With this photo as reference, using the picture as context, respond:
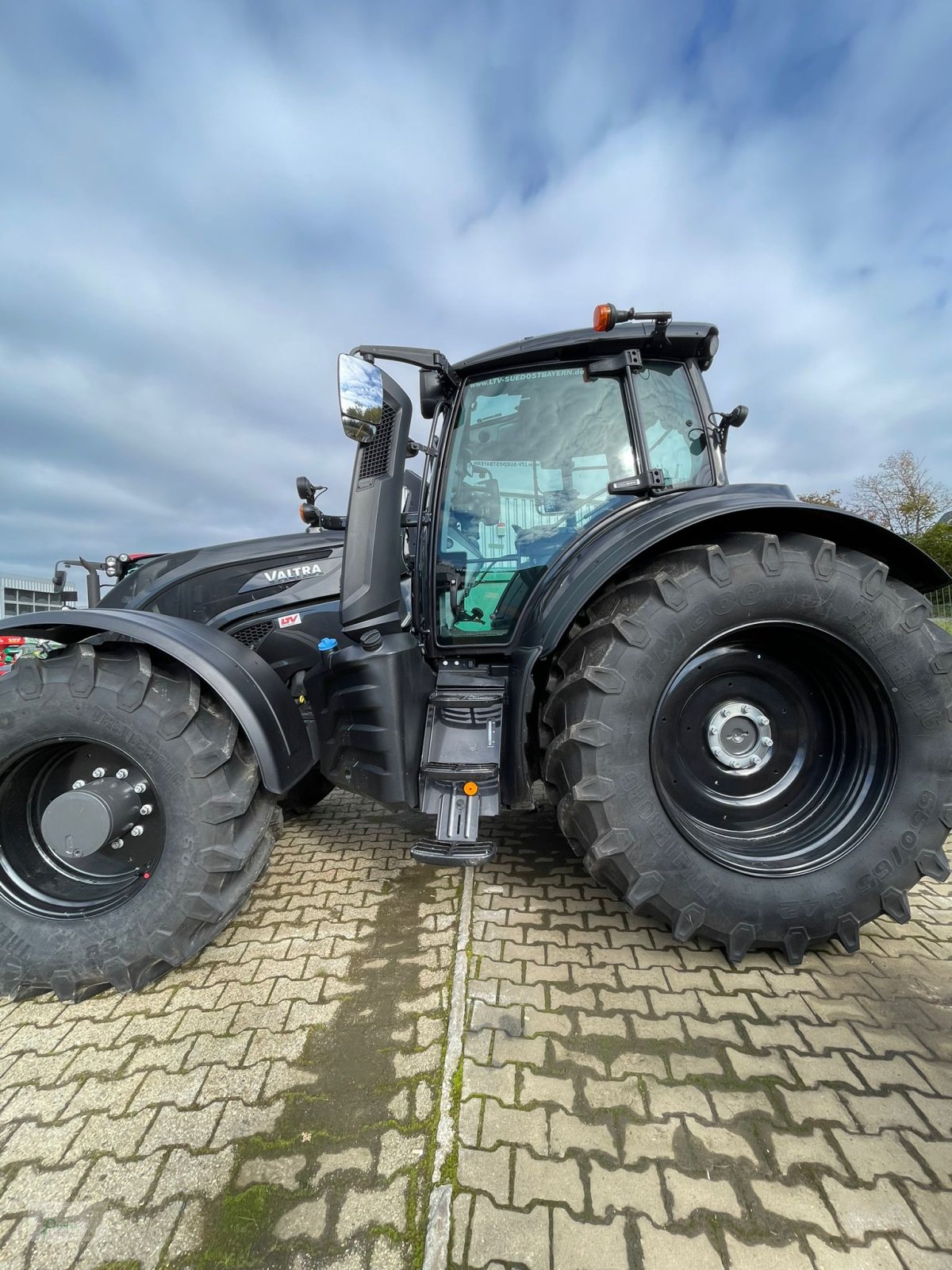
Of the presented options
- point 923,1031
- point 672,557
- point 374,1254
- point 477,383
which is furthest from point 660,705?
point 477,383

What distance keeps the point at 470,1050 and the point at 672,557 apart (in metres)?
1.64

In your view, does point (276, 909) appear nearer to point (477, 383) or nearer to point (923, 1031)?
point (923, 1031)

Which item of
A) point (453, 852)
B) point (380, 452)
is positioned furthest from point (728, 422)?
point (453, 852)

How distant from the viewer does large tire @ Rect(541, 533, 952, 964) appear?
6.07ft

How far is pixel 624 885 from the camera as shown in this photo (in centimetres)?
186

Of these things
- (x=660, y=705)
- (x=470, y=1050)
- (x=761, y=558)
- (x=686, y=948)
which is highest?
(x=761, y=558)

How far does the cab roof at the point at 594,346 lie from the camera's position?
2430 millimetres

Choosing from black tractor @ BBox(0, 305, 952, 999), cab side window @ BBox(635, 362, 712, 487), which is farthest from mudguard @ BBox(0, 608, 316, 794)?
cab side window @ BBox(635, 362, 712, 487)

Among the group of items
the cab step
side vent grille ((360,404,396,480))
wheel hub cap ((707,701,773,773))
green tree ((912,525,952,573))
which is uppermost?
green tree ((912,525,952,573))

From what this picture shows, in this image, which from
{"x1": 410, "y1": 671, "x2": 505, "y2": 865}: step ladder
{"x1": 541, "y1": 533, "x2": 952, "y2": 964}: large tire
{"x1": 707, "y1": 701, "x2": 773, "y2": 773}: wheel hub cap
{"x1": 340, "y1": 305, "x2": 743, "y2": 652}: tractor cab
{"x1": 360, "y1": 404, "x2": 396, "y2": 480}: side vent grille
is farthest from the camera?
{"x1": 340, "y1": 305, "x2": 743, "y2": 652}: tractor cab

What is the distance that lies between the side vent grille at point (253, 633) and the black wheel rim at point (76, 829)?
1.20 metres

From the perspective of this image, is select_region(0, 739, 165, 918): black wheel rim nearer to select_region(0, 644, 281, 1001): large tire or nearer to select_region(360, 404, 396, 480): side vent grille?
select_region(0, 644, 281, 1001): large tire

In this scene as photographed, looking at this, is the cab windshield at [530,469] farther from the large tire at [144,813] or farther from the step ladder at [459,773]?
the large tire at [144,813]

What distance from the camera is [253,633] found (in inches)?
128
